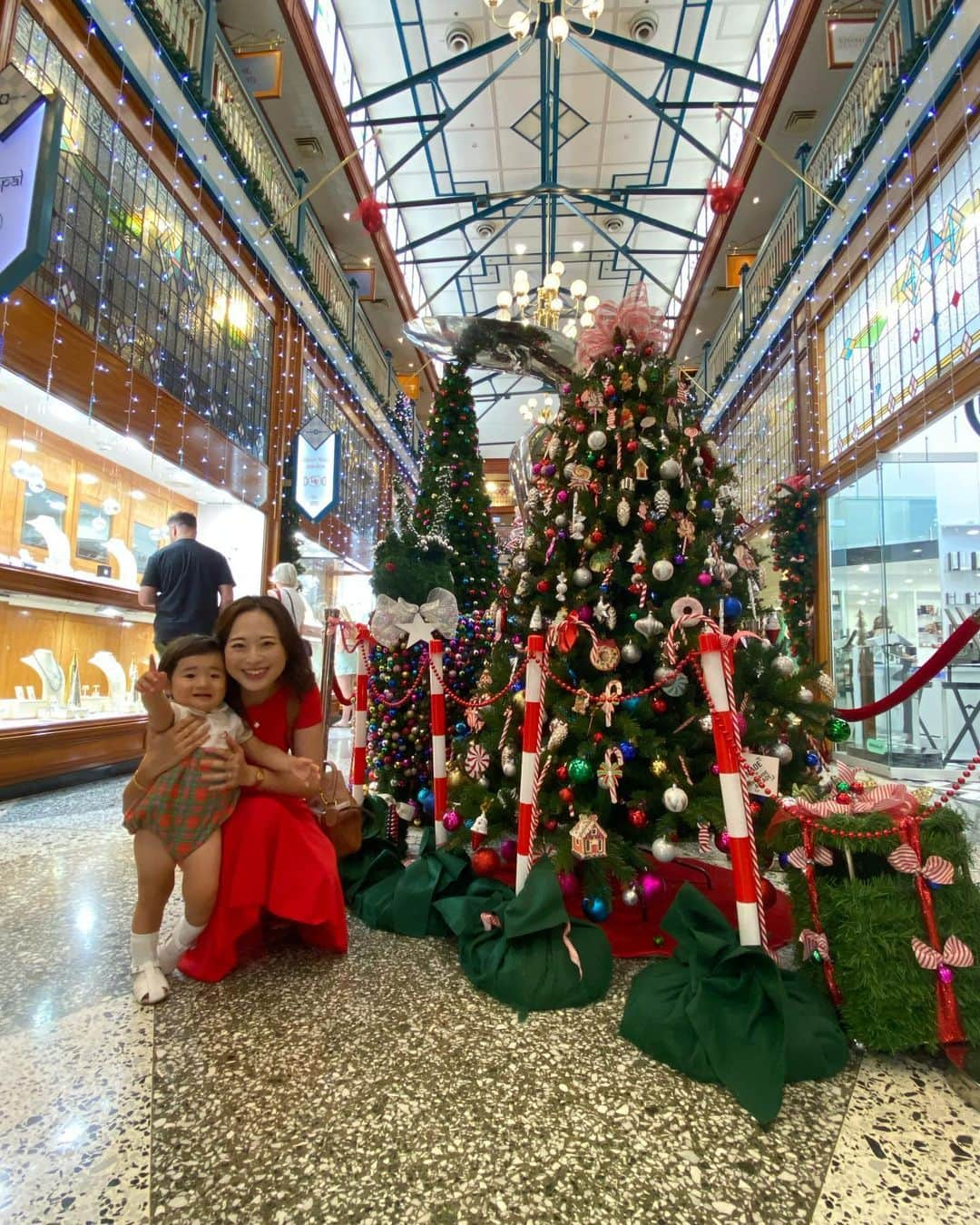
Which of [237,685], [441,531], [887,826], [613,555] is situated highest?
[441,531]

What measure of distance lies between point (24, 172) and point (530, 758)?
10.6ft

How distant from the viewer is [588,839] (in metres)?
1.99

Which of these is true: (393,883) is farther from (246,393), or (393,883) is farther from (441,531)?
(246,393)

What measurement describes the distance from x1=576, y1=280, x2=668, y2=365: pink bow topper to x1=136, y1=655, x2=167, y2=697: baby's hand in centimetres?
210

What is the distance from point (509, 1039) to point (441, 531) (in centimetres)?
335

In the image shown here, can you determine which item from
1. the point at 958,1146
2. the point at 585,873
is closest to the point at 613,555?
the point at 585,873

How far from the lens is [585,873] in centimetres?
219

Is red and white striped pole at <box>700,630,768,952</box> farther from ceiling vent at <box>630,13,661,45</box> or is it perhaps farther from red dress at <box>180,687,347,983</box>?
ceiling vent at <box>630,13,661,45</box>

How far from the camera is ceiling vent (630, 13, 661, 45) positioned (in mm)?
7133

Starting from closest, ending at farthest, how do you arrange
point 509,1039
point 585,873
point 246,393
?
point 509,1039, point 585,873, point 246,393

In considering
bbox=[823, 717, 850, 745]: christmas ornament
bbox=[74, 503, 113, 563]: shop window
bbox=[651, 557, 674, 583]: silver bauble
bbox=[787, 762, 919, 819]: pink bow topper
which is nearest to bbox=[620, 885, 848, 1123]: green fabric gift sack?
bbox=[787, 762, 919, 819]: pink bow topper

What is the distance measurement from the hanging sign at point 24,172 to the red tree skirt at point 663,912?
3.24m

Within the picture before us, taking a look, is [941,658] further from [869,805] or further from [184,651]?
[184,651]

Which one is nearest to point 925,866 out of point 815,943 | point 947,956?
point 947,956
